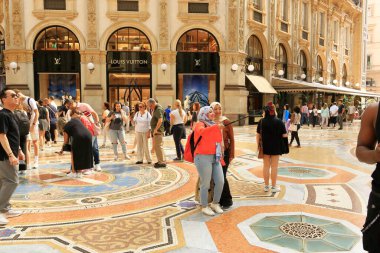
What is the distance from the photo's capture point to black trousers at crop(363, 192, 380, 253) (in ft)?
7.21

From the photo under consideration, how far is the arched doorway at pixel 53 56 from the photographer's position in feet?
66.6

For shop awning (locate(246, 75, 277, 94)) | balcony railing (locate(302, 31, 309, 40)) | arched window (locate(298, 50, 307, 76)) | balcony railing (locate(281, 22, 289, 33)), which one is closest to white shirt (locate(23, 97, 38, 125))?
shop awning (locate(246, 75, 277, 94))

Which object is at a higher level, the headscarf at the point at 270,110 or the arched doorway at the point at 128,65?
the arched doorway at the point at 128,65

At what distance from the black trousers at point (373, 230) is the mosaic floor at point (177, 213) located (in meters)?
1.71

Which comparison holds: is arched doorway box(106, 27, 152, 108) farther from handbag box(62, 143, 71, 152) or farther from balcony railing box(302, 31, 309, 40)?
balcony railing box(302, 31, 309, 40)

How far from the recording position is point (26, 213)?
5.13 meters

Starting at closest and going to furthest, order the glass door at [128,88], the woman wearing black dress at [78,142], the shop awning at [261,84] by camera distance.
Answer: the woman wearing black dress at [78,142] < the glass door at [128,88] < the shop awning at [261,84]

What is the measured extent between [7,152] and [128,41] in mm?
17347

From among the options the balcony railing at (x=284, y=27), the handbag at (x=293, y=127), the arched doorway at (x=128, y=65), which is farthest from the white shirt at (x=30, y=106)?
the balcony railing at (x=284, y=27)

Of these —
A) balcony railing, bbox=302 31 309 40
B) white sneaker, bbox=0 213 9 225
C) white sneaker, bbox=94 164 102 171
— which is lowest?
white sneaker, bbox=0 213 9 225

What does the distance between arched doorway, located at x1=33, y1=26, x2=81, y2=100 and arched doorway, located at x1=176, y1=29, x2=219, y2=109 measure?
6.22 meters

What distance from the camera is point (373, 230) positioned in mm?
2217

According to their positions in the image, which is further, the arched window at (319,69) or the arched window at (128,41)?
the arched window at (319,69)

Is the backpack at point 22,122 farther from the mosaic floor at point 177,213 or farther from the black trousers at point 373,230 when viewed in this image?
the black trousers at point 373,230
